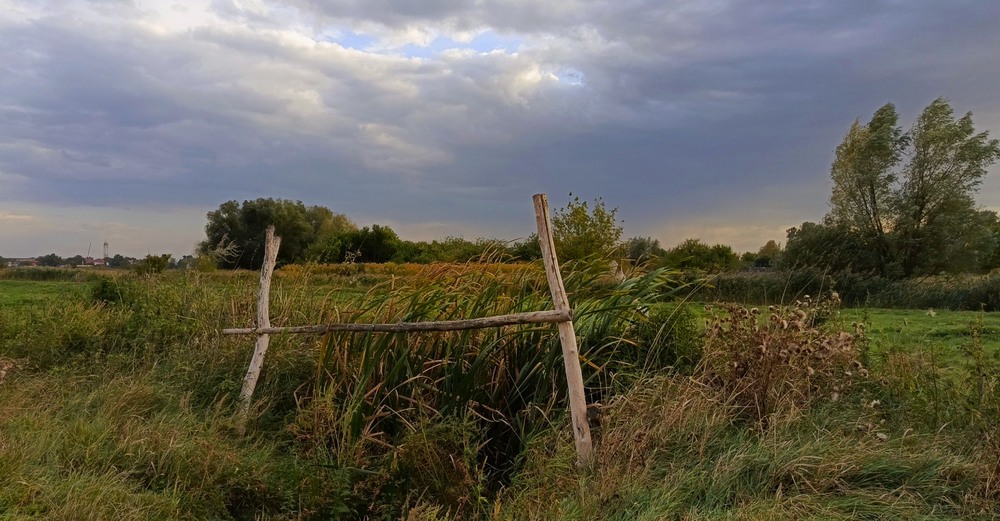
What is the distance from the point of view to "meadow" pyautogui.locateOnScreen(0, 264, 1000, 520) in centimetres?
392

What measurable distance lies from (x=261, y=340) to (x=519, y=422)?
3.01 meters

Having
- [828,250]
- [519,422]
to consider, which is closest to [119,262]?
[519,422]

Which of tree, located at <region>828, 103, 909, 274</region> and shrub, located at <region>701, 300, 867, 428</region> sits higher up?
tree, located at <region>828, 103, 909, 274</region>

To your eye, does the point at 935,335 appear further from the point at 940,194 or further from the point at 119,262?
the point at 940,194

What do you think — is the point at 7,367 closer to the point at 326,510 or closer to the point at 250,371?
the point at 250,371

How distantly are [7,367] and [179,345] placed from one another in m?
1.70

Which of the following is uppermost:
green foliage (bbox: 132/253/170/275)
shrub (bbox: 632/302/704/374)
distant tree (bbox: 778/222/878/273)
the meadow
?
distant tree (bbox: 778/222/878/273)

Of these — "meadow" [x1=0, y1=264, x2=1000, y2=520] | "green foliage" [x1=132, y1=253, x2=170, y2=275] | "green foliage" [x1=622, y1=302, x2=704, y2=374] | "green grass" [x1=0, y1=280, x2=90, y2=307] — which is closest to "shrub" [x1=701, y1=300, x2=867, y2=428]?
"meadow" [x1=0, y1=264, x2=1000, y2=520]

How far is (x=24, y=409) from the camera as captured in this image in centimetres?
616

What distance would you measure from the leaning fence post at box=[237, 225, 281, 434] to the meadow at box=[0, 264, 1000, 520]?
147 mm

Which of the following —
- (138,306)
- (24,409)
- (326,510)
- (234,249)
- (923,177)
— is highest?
(923,177)

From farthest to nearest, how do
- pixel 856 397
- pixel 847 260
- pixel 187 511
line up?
pixel 847 260, pixel 856 397, pixel 187 511

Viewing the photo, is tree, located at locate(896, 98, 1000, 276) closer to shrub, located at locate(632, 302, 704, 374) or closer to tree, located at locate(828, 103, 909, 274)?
tree, located at locate(828, 103, 909, 274)

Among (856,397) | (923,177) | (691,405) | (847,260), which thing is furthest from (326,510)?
(923,177)
